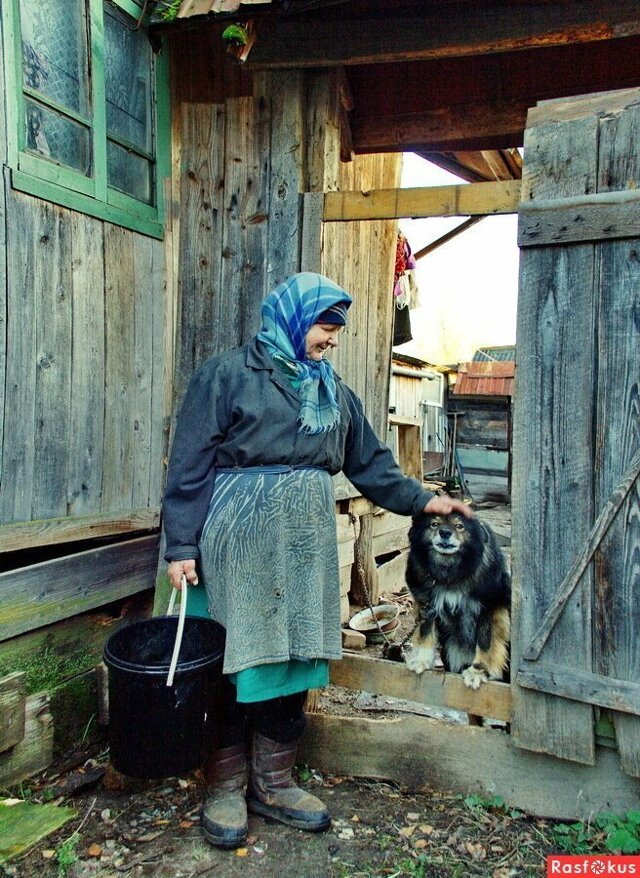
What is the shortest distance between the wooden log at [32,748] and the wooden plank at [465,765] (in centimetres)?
122

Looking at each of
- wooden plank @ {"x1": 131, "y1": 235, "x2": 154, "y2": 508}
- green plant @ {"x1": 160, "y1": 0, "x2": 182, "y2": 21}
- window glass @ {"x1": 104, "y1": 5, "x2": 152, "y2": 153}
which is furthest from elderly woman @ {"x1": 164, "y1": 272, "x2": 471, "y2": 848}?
green plant @ {"x1": 160, "y1": 0, "x2": 182, "y2": 21}

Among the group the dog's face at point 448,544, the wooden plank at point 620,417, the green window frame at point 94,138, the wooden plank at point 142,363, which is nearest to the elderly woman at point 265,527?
the dog's face at point 448,544

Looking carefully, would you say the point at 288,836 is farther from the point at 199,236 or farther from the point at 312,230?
the point at 199,236

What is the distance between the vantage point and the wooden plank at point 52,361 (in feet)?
11.2

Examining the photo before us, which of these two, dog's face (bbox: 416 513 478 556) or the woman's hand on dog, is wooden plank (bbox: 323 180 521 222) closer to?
the woman's hand on dog

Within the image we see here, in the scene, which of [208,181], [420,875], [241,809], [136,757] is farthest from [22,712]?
[208,181]

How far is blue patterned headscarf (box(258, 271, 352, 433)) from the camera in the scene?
2885mm

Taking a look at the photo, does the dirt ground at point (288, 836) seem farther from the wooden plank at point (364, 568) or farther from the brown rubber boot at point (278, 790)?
the wooden plank at point (364, 568)

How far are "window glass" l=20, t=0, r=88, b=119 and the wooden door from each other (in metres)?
2.34

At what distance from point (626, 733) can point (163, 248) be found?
352 centimetres

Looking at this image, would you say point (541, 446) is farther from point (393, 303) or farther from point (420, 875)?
point (393, 303)

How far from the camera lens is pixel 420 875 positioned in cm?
266

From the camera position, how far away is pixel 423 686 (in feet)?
11.0

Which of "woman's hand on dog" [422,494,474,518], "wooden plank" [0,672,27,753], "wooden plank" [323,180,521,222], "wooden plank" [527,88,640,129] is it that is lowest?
"wooden plank" [0,672,27,753]
